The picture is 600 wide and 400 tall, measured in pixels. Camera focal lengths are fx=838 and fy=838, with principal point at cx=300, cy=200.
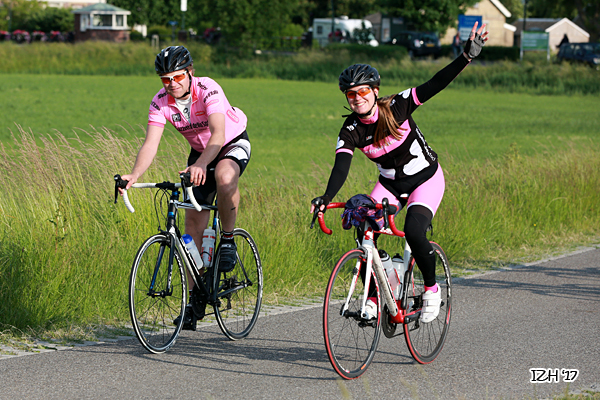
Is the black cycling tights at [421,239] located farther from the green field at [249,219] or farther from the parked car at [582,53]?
the parked car at [582,53]

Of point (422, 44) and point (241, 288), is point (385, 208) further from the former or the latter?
point (422, 44)

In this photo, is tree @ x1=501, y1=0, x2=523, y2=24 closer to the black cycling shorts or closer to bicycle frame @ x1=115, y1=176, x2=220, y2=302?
the black cycling shorts

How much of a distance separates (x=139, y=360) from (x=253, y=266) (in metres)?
1.36

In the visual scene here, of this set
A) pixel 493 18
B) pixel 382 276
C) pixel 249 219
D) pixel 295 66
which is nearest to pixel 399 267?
pixel 382 276

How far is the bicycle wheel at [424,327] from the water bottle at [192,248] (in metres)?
1.55

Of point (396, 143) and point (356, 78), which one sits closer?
point (356, 78)

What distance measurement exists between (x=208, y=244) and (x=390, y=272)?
4.86 feet

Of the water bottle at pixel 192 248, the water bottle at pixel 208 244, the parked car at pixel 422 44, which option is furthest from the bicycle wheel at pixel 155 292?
the parked car at pixel 422 44

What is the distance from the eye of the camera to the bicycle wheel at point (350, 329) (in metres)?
5.15

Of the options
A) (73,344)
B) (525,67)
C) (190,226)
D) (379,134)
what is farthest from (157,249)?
(525,67)

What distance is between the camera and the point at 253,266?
6809 mm

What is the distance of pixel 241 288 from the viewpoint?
6.63 metres

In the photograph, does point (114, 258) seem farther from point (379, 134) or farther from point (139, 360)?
point (379, 134)

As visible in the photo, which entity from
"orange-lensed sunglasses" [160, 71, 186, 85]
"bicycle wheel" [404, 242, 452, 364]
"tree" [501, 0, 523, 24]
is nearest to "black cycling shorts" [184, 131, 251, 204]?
"orange-lensed sunglasses" [160, 71, 186, 85]
